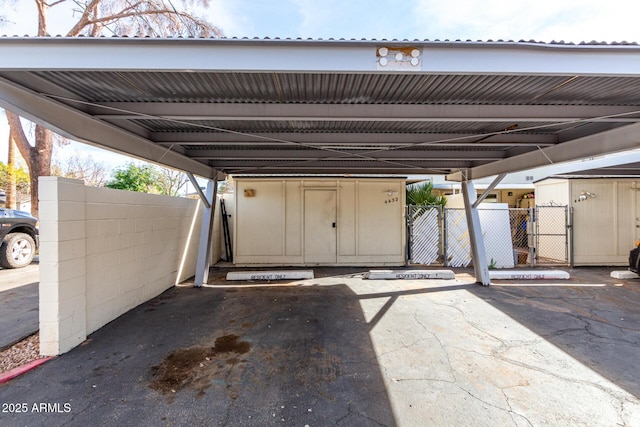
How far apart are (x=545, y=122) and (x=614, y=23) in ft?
7.91

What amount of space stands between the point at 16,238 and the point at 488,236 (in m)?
12.3

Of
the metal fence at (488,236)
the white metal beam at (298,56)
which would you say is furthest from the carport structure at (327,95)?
the metal fence at (488,236)

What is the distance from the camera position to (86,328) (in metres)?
3.43

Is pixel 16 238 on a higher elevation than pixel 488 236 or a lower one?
higher

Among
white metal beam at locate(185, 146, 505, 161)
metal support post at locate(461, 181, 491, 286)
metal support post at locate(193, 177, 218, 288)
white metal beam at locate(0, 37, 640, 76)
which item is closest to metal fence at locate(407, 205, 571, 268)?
metal support post at locate(461, 181, 491, 286)

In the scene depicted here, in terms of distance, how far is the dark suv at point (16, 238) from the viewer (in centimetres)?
680

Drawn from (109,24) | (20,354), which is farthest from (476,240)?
(109,24)

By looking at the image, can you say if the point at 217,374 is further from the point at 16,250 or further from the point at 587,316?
the point at 16,250

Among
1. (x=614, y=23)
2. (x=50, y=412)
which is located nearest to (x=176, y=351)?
(x=50, y=412)

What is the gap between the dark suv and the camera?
6.80 m

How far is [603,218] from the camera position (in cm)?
786

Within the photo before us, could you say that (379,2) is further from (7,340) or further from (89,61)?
(7,340)

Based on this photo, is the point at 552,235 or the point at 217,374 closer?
the point at 217,374

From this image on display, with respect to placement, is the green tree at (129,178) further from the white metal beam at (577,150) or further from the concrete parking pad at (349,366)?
the white metal beam at (577,150)
